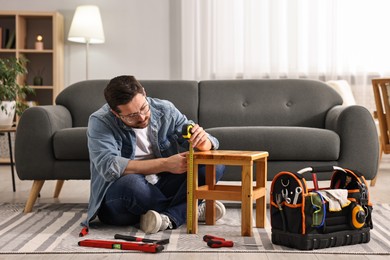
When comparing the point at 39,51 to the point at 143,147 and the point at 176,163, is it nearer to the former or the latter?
the point at 143,147

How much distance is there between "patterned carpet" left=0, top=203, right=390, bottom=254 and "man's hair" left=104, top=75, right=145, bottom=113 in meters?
0.53

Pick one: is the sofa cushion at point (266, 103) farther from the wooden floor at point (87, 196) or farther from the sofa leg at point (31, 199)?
the sofa leg at point (31, 199)

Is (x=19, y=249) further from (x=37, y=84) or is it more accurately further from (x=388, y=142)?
(x=37, y=84)

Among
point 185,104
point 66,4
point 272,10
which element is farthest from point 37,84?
point 185,104

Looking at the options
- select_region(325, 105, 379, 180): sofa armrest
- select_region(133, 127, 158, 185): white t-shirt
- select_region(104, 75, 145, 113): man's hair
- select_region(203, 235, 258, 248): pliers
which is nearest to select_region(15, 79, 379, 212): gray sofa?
select_region(325, 105, 379, 180): sofa armrest

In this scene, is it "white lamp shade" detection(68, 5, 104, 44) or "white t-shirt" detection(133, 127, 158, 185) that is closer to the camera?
"white t-shirt" detection(133, 127, 158, 185)

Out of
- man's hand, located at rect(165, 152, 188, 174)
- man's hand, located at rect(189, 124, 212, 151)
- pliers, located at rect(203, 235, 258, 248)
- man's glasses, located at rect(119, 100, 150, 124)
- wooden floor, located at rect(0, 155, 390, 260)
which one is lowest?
wooden floor, located at rect(0, 155, 390, 260)

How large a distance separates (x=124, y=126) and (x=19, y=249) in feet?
2.25

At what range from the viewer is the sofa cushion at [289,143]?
3488mm

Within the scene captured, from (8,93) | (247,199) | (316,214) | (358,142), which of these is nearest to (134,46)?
(8,93)

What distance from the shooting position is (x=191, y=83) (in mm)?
4203

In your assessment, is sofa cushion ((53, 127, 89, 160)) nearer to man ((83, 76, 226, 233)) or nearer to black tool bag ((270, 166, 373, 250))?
man ((83, 76, 226, 233))

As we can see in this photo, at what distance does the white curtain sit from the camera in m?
6.45

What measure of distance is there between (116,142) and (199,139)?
0.37 meters
